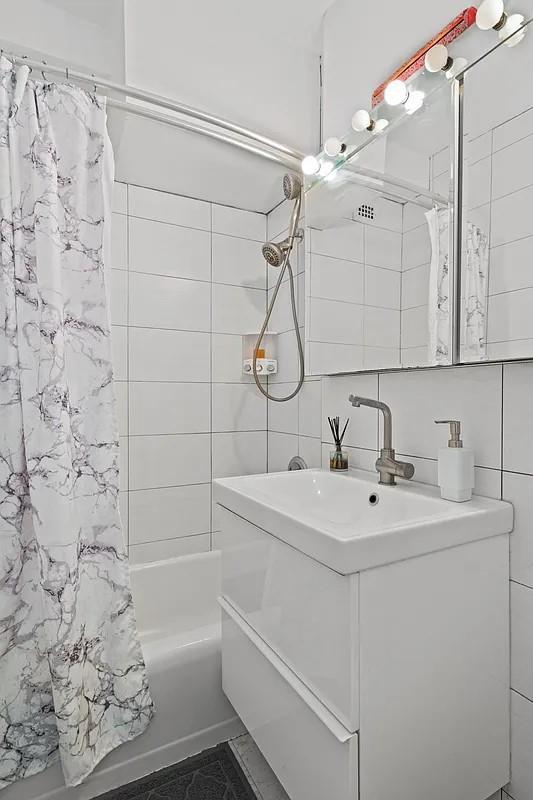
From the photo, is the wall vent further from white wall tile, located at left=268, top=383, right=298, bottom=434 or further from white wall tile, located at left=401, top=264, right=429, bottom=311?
white wall tile, located at left=268, top=383, right=298, bottom=434

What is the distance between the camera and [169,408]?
1.88 m

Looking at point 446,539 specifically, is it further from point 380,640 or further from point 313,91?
point 313,91

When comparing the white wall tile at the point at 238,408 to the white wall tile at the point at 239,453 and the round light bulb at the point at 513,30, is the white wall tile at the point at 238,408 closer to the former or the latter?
the white wall tile at the point at 239,453

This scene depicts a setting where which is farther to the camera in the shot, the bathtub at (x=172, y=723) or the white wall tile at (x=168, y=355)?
the white wall tile at (x=168, y=355)

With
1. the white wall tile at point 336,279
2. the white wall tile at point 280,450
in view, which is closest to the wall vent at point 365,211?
the white wall tile at point 336,279

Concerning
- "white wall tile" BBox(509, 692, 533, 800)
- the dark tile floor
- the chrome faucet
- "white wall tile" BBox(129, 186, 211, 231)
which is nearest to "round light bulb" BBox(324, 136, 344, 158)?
"white wall tile" BBox(129, 186, 211, 231)

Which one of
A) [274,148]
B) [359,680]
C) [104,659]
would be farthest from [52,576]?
[274,148]

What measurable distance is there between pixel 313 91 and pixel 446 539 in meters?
1.57

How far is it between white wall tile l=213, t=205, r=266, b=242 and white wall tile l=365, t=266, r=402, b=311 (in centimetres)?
91

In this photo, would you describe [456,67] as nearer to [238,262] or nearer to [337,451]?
[337,451]

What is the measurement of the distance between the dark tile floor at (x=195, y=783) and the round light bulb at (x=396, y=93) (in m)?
1.88

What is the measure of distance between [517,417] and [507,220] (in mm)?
416

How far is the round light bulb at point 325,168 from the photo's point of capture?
4.78ft

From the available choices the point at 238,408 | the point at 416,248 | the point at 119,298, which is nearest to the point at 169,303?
the point at 119,298
